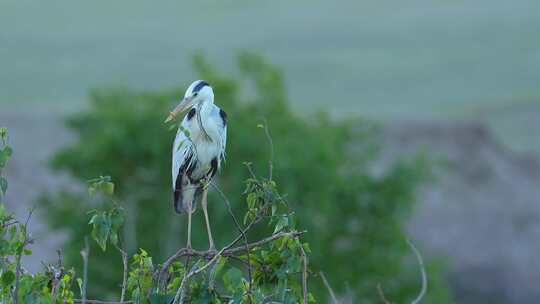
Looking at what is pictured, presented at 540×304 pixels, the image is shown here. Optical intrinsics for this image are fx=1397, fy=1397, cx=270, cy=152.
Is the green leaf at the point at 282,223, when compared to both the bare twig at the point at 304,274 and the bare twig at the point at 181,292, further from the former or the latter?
the bare twig at the point at 181,292

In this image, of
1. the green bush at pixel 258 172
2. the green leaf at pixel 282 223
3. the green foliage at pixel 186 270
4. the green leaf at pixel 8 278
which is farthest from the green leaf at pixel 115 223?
the green bush at pixel 258 172

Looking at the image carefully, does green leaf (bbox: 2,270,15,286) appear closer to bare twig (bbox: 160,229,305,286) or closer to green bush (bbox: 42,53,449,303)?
bare twig (bbox: 160,229,305,286)

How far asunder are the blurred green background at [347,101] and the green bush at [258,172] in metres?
0.04

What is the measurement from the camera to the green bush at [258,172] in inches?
790

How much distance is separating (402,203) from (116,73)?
11.1 meters

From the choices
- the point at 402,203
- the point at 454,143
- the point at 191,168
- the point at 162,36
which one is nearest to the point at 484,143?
the point at 454,143

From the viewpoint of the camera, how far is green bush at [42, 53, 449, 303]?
65.9 feet

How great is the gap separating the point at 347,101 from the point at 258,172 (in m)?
10.6

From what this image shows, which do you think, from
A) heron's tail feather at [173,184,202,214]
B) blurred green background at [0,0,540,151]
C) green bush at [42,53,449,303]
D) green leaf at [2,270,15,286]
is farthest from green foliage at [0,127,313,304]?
blurred green background at [0,0,540,151]

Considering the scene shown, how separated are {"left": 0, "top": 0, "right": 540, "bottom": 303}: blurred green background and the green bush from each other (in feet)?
0.14

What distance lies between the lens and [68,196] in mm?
21750

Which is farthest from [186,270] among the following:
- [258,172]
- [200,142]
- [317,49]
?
[317,49]

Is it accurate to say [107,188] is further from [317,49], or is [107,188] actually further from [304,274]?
[317,49]

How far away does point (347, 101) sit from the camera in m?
29.8
